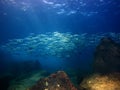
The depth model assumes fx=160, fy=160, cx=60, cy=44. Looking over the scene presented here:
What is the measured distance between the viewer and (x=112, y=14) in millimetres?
22156

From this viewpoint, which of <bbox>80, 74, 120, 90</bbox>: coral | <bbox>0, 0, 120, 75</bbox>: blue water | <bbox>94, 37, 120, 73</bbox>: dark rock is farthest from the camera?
<bbox>0, 0, 120, 75</bbox>: blue water

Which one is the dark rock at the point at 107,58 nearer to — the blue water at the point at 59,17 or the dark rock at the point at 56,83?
the dark rock at the point at 56,83

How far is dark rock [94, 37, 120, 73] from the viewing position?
14.5 meters

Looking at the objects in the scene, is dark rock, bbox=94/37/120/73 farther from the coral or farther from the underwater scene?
the coral

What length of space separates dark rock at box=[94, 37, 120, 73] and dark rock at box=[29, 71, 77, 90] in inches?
230

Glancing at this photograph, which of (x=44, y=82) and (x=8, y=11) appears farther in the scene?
(x=8, y=11)

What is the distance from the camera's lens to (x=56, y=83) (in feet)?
30.8

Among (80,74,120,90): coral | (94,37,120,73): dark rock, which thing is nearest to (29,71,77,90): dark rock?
(80,74,120,90): coral

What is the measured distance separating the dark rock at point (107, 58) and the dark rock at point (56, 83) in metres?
5.83

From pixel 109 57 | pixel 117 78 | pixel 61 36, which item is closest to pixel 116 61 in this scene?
pixel 109 57

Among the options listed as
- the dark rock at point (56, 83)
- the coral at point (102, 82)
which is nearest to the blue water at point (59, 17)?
the coral at point (102, 82)

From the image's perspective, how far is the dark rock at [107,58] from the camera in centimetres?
1449

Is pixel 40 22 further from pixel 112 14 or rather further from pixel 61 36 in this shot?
pixel 112 14

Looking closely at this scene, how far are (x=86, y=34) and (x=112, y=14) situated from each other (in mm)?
8806
